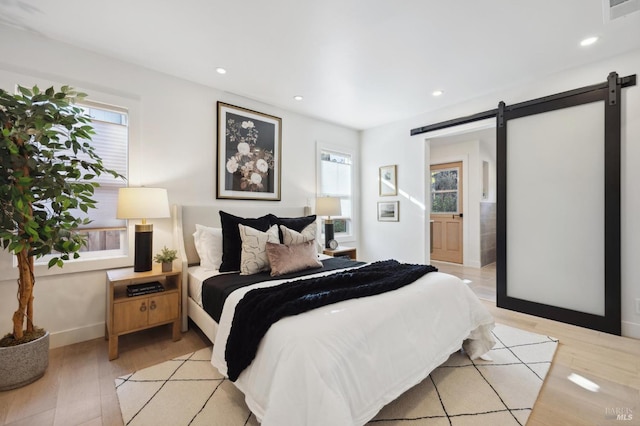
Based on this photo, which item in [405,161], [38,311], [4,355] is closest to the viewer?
[4,355]

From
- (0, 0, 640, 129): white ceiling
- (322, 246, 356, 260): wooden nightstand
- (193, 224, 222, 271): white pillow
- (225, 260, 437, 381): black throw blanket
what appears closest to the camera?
(225, 260, 437, 381): black throw blanket

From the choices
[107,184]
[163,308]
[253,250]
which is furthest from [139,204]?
[253,250]

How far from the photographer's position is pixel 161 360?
221 cm

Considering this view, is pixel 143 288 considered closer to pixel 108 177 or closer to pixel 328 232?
pixel 108 177

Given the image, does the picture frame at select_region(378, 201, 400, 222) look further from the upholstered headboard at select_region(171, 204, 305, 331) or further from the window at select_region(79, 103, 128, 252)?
the window at select_region(79, 103, 128, 252)

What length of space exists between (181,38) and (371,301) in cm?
257

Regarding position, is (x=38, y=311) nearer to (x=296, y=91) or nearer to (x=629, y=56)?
(x=296, y=91)

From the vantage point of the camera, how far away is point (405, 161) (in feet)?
14.5

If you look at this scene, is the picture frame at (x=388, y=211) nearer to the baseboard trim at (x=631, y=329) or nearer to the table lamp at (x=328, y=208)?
the table lamp at (x=328, y=208)

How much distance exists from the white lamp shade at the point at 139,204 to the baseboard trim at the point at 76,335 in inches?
43.0

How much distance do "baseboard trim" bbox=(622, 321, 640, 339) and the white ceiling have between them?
98.6 inches

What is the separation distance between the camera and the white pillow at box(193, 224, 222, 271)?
271cm


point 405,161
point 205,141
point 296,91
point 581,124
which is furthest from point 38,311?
point 581,124

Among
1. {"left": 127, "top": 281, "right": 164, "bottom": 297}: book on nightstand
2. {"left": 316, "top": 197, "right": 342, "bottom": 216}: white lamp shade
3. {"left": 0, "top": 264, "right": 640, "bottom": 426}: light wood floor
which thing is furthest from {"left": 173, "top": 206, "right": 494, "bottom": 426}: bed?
{"left": 316, "top": 197, "right": 342, "bottom": 216}: white lamp shade
